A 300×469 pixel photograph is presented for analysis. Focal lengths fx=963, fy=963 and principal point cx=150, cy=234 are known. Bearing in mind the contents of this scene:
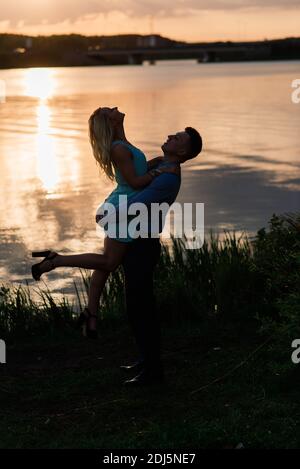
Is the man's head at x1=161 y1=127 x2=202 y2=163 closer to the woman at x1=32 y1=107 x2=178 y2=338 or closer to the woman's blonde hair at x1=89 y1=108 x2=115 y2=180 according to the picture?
the woman at x1=32 y1=107 x2=178 y2=338

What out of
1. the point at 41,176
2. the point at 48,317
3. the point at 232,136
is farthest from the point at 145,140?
the point at 48,317

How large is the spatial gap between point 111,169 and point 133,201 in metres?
0.30

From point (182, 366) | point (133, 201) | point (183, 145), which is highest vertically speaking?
point (183, 145)

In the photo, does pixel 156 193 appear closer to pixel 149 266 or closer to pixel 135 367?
pixel 149 266

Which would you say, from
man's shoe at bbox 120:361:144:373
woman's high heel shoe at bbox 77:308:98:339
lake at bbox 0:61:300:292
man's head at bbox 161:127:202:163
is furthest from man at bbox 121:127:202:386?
lake at bbox 0:61:300:292

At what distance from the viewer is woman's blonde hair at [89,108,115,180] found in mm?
7152

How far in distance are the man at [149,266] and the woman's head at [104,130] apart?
0.36 metres

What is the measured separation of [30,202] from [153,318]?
1545 cm

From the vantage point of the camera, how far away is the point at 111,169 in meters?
7.25

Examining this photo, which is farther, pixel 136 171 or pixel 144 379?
pixel 144 379

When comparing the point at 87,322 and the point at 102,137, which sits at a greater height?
the point at 102,137

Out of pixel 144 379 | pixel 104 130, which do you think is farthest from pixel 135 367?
pixel 104 130

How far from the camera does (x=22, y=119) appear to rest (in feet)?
177
